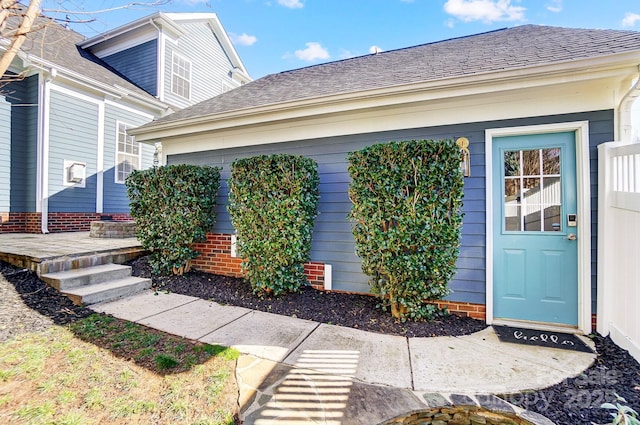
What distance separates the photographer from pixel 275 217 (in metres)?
3.67

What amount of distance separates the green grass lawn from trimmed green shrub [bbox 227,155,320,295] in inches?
51.9

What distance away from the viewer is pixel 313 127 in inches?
162

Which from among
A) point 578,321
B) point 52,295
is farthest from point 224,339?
point 578,321

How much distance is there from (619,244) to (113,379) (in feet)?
14.8

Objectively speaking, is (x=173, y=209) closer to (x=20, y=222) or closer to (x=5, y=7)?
(x=5, y=7)

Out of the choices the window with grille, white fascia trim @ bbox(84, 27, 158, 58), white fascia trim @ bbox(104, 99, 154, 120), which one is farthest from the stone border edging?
white fascia trim @ bbox(84, 27, 158, 58)

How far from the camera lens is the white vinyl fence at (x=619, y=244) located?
252cm

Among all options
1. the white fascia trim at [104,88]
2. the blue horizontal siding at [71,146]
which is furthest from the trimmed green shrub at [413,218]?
Answer: the blue horizontal siding at [71,146]

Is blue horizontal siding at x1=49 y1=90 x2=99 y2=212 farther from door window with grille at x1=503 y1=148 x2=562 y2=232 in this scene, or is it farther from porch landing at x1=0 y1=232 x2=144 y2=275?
door window with grille at x1=503 y1=148 x2=562 y2=232

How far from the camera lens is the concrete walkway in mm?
1904


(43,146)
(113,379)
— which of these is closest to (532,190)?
(113,379)

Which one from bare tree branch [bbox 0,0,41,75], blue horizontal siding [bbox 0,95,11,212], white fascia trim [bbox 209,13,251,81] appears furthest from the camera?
white fascia trim [bbox 209,13,251,81]

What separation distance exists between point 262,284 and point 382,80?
3.22 meters

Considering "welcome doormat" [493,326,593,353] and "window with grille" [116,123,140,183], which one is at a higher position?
"window with grille" [116,123,140,183]
